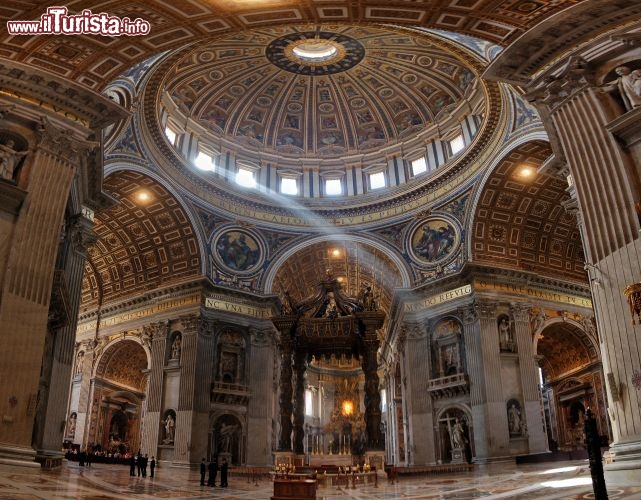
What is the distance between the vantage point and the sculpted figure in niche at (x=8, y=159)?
12242 mm

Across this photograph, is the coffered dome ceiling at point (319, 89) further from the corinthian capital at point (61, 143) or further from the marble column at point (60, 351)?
the corinthian capital at point (61, 143)

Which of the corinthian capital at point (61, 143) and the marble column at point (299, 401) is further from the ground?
the corinthian capital at point (61, 143)

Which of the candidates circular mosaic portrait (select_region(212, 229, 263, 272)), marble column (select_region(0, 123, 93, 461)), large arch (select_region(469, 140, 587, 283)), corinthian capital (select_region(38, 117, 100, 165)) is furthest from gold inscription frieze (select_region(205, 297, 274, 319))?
marble column (select_region(0, 123, 93, 461))

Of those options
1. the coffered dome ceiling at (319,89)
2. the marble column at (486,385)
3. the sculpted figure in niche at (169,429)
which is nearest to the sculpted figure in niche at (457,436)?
the marble column at (486,385)

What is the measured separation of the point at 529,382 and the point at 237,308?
549 inches

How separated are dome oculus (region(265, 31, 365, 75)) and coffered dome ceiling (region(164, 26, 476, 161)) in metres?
0.05

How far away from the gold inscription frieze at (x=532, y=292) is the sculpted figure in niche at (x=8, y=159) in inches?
737

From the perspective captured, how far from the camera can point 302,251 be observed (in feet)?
99.7

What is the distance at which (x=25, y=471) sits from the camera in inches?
411

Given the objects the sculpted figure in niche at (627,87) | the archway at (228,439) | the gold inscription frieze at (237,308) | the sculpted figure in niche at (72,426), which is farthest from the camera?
the sculpted figure in niche at (72,426)

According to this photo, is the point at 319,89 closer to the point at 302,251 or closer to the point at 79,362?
the point at 302,251

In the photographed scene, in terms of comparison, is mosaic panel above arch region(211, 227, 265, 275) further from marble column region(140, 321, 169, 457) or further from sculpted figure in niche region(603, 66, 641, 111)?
sculpted figure in niche region(603, 66, 641, 111)

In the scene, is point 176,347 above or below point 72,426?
above

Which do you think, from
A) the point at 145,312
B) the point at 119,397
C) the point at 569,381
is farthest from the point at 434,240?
the point at 119,397
